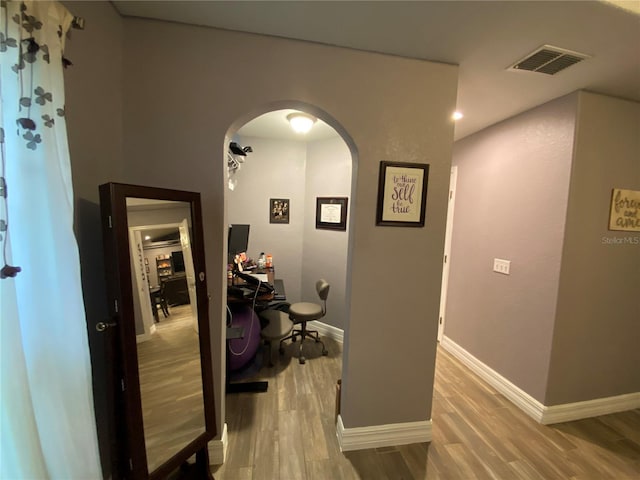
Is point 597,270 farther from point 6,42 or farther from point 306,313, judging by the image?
point 6,42

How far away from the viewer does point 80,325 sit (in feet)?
3.02

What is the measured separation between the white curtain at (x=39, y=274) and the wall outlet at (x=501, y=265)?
2951 millimetres

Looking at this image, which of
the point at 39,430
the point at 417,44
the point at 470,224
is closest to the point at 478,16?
the point at 417,44

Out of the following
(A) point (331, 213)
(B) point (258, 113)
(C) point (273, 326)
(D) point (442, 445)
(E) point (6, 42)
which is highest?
(B) point (258, 113)

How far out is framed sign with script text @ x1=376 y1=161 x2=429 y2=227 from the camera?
1.61 metres

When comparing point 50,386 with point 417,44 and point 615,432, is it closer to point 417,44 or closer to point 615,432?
point 417,44

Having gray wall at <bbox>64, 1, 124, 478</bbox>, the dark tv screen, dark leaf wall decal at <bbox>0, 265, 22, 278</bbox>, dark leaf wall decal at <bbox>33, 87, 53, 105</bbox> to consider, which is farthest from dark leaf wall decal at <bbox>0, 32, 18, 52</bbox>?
the dark tv screen

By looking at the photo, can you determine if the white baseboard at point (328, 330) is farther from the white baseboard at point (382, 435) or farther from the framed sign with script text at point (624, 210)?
the framed sign with script text at point (624, 210)

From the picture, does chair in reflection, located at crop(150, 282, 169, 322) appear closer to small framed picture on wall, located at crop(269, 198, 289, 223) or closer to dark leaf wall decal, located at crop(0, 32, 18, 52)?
dark leaf wall decal, located at crop(0, 32, 18, 52)

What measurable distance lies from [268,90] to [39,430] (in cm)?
171

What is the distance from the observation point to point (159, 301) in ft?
4.24

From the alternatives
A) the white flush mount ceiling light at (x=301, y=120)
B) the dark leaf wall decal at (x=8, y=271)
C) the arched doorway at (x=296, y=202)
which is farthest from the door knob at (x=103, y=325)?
the arched doorway at (x=296, y=202)

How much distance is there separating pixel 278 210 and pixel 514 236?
2.69m

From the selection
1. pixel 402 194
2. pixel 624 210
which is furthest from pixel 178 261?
pixel 624 210
